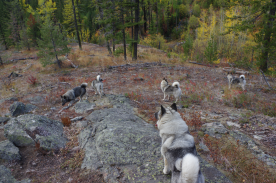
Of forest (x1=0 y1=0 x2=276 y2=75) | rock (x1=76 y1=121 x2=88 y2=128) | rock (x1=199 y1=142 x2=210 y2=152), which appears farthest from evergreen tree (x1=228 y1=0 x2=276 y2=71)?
rock (x1=76 y1=121 x2=88 y2=128)

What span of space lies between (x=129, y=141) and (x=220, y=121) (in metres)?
4.73

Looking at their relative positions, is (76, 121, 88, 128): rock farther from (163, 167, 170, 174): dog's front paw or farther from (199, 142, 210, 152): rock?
(199, 142, 210, 152): rock

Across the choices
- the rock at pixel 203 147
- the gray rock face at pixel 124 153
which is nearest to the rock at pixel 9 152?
the gray rock face at pixel 124 153

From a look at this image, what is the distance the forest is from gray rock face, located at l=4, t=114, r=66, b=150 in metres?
14.8

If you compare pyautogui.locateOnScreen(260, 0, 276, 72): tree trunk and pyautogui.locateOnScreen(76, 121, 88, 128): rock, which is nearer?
pyautogui.locateOnScreen(76, 121, 88, 128): rock

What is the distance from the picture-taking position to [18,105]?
7.96 metres

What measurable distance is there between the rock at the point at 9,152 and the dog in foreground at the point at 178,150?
444 centimetres

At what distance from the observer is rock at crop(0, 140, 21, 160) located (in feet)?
13.9

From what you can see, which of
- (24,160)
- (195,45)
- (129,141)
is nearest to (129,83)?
(129,141)

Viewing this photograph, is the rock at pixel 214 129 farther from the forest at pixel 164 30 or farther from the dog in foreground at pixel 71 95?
the forest at pixel 164 30

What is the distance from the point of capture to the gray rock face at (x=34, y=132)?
15.9 feet

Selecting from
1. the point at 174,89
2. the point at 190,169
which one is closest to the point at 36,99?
the point at 174,89

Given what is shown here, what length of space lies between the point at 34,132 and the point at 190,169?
5.41m

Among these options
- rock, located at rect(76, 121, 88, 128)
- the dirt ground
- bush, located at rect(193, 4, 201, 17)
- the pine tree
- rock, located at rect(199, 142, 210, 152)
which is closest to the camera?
the dirt ground
